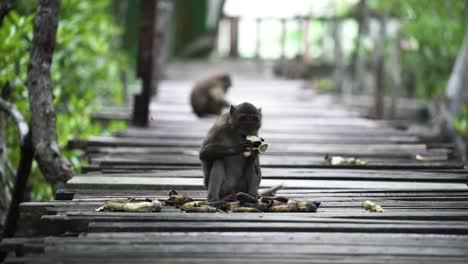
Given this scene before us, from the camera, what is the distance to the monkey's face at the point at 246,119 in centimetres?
376

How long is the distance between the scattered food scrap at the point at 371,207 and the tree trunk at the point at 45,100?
2283 mm

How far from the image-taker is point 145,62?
7.98 meters

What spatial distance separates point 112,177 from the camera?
15.8 ft

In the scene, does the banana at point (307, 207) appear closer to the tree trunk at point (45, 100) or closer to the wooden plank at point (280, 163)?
the wooden plank at point (280, 163)

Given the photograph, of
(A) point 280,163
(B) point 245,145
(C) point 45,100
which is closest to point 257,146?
(B) point 245,145

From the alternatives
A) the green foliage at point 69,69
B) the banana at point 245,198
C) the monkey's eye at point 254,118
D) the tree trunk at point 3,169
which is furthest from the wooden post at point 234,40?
the monkey's eye at point 254,118

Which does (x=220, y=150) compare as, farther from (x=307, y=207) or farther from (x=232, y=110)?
(x=307, y=207)

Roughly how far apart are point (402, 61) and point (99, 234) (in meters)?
12.6

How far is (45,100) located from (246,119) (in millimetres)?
2088

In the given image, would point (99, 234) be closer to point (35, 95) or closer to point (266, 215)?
point (266, 215)

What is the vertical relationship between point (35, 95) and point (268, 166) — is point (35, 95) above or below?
above

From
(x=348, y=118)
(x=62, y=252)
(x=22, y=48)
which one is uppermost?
(x=22, y=48)

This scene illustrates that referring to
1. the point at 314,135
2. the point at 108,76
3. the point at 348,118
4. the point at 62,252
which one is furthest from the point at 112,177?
the point at 108,76

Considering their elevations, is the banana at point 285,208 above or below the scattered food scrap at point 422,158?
below
